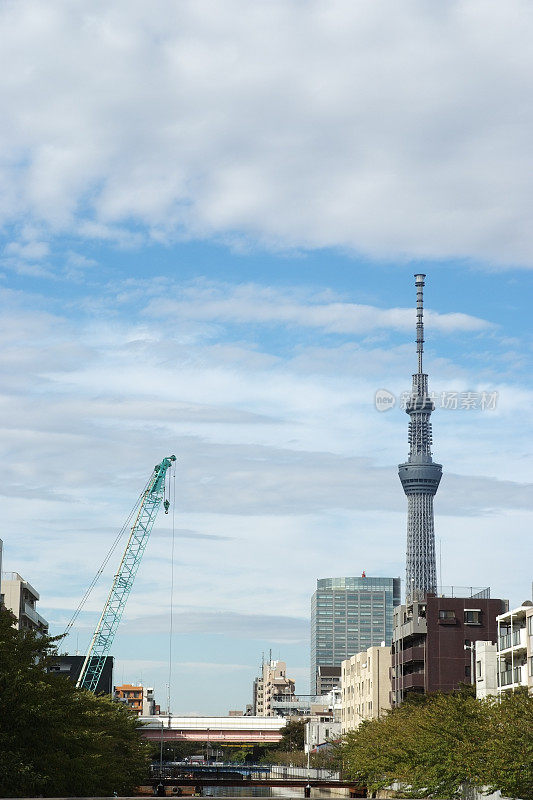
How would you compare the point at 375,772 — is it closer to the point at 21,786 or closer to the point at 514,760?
the point at 514,760

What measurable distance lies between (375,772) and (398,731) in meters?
7.46

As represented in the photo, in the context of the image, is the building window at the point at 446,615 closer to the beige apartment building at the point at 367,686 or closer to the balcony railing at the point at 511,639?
the beige apartment building at the point at 367,686

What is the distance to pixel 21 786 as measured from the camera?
43281mm

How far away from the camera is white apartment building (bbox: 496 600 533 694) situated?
3937 inches

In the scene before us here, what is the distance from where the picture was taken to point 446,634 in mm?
140125

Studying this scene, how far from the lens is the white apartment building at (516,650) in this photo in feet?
328

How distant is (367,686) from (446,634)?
119ft

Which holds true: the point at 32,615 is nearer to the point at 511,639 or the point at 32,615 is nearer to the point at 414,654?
the point at 414,654

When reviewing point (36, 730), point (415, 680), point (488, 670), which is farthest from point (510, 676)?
point (36, 730)

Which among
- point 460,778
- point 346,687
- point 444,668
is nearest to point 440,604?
point 444,668

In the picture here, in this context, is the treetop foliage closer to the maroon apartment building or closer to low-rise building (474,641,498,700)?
low-rise building (474,641,498,700)

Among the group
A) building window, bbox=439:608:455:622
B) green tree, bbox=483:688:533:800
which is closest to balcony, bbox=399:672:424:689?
building window, bbox=439:608:455:622

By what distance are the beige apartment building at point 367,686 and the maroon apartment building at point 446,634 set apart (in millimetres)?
14786

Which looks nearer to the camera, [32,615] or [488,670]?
[488,670]
